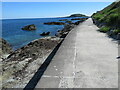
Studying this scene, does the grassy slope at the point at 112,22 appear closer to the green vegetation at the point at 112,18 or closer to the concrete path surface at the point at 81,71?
the green vegetation at the point at 112,18

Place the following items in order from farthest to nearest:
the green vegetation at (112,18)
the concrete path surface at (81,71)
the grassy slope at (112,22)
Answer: the green vegetation at (112,18) → the grassy slope at (112,22) → the concrete path surface at (81,71)

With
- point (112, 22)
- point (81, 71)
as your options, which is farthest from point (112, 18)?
point (81, 71)

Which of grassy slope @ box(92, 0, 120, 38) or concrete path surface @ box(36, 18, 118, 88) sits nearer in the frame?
concrete path surface @ box(36, 18, 118, 88)

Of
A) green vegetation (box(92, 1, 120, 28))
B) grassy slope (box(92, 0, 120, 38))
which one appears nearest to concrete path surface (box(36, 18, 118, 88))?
grassy slope (box(92, 0, 120, 38))

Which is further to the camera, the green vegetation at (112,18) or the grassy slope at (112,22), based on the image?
the green vegetation at (112,18)

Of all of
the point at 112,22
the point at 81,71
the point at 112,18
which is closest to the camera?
the point at 81,71

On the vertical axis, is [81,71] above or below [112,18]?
below

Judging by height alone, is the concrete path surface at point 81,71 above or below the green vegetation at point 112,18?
below

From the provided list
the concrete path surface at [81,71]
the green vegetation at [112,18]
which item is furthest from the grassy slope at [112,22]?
the concrete path surface at [81,71]

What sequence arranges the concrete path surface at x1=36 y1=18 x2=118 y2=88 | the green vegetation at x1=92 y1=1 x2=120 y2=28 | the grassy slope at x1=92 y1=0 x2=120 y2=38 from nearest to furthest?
the concrete path surface at x1=36 y1=18 x2=118 y2=88 → the grassy slope at x1=92 y1=0 x2=120 y2=38 → the green vegetation at x1=92 y1=1 x2=120 y2=28

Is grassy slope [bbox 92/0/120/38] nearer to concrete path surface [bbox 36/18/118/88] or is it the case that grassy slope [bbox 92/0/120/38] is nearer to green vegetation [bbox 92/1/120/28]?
green vegetation [bbox 92/1/120/28]

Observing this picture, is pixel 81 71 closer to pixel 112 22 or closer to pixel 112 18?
pixel 112 22

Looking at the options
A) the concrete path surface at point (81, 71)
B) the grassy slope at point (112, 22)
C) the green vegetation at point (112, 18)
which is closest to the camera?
the concrete path surface at point (81, 71)

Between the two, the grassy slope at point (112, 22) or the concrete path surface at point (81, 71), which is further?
the grassy slope at point (112, 22)
